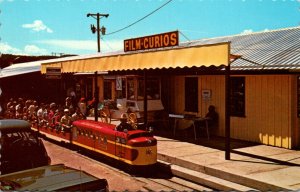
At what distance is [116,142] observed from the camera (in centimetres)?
1100

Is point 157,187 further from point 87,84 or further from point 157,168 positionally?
point 87,84

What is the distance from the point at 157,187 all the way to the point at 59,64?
1055 centimetres

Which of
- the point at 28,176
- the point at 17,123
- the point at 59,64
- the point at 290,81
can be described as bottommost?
the point at 28,176

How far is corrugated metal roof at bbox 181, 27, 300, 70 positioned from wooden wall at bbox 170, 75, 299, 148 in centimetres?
71

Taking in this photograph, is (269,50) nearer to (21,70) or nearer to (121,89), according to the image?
(121,89)

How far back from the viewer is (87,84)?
27359 mm

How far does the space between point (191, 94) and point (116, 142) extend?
6.36 meters

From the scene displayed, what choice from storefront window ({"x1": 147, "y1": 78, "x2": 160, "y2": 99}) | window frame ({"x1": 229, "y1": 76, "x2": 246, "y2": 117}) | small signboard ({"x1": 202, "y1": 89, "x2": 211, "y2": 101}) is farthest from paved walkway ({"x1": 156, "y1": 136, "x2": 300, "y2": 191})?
storefront window ({"x1": 147, "y1": 78, "x2": 160, "y2": 99})

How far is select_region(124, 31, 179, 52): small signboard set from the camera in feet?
42.9

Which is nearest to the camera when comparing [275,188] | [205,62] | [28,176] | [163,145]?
[28,176]

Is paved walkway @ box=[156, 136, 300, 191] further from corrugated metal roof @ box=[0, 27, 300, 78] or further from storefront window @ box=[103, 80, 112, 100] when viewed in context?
storefront window @ box=[103, 80, 112, 100]

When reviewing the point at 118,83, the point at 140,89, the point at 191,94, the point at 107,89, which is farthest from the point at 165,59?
the point at 107,89

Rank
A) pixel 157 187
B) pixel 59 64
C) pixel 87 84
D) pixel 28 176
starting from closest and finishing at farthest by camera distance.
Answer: pixel 28 176 → pixel 157 187 → pixel 59 64 → pixel 87 84

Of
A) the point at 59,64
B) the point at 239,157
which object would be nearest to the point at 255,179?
the point at 239,157
